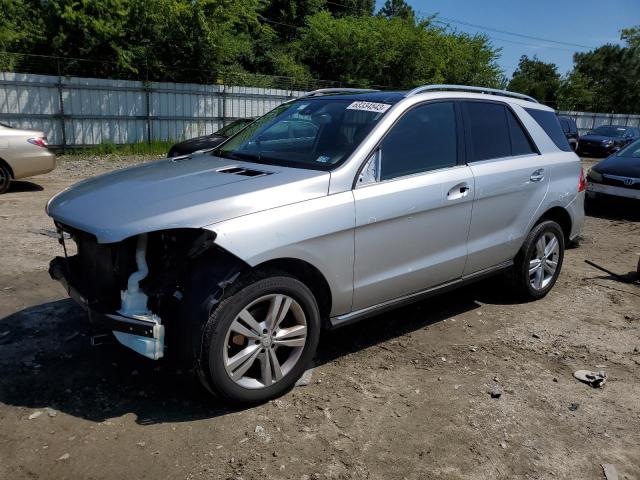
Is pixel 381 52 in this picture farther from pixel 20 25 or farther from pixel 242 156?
pixel 242 156

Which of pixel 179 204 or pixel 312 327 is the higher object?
pixel 179 204

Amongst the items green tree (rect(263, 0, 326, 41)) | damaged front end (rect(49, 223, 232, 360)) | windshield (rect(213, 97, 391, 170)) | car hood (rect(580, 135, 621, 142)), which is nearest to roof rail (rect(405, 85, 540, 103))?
windshield (rect(213, 97, 391, 170))

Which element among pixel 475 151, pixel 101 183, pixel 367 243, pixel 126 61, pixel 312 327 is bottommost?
pixel 312 327

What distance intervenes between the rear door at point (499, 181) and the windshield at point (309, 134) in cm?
97

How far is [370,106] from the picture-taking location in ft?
13.1

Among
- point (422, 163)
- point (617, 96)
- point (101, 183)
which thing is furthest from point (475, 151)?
point (617, 96)

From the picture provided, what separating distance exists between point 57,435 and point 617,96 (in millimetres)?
55873

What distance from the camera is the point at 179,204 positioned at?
306cm

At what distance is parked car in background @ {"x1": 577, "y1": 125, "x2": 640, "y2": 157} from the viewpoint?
75.4ft

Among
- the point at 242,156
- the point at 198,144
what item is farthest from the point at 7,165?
the point at 242,156

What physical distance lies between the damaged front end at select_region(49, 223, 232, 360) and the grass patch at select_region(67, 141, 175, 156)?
14027 millimetres

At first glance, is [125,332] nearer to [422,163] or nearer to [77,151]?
[422,163]

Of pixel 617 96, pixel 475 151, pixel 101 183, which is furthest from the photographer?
pixel 617 96

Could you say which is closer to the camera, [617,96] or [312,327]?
[312,327]
